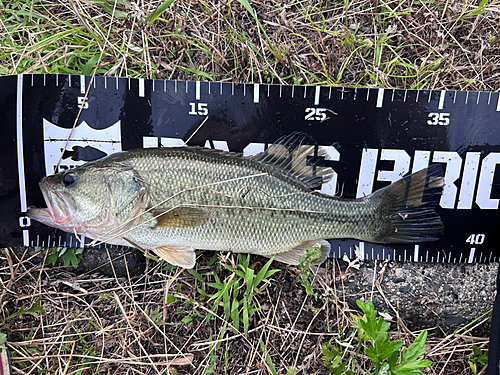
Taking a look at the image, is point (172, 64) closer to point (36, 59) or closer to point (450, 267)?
point (36, 59)

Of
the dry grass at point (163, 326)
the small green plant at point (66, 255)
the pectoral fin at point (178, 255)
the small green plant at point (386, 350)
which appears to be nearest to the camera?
the small green plant at point (386, 350)

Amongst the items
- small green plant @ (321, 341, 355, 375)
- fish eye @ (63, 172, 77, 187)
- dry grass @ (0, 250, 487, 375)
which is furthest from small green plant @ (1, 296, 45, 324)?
small green plant @ (321, 341, 355, 375)

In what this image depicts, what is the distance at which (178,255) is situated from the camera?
110 inches

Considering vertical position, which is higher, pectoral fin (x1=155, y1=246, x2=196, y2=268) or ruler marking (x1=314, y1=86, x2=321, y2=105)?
ruler marking (x1=314, y1=86, x2=321, y2=105)

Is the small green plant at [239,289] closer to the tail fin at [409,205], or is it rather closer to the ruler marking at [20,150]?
the tail fin at [409,205]

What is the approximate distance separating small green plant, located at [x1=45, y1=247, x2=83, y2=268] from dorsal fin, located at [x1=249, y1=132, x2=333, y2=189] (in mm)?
1664

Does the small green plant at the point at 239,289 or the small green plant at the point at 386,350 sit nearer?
the small green plant at the point at 386,350

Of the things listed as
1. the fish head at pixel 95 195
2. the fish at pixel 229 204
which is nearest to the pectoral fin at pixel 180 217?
the fish at pixel 229 204

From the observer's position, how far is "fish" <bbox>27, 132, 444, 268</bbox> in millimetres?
2615

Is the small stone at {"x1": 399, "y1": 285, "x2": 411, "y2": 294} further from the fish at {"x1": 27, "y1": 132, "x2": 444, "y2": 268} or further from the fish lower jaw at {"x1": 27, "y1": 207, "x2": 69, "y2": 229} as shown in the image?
the fish lower jaw at {"x1": 27, "y1": 207, "x2": 69, "y2": 229}

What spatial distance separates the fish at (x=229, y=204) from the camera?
262 centimetres

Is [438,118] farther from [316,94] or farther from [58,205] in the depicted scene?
[58,205]

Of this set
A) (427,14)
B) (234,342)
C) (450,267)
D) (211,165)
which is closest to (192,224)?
(211,165)

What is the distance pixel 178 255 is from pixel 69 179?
0.96 metres
